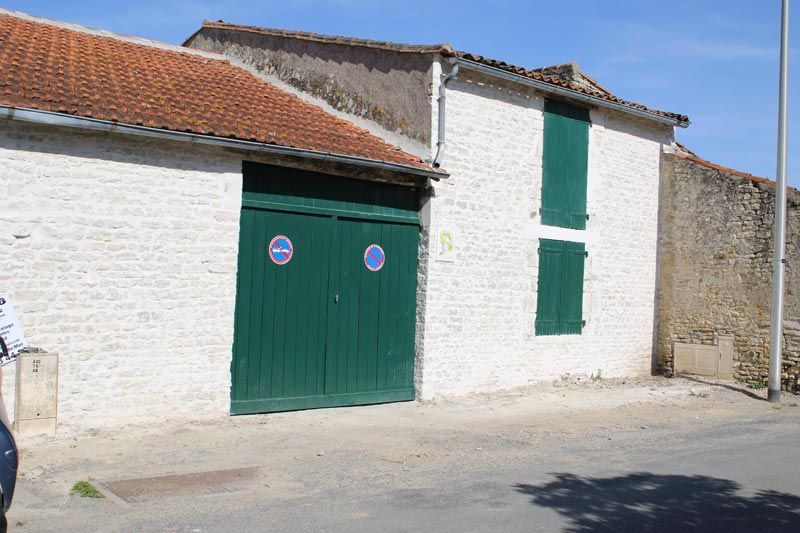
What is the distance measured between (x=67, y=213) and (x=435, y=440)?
4.31 metres

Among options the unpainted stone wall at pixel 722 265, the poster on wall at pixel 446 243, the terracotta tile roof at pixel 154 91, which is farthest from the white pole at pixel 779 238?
the terracotta tile roof at pixel 154 91

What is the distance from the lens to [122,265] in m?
8.13

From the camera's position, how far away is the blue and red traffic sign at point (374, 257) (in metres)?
10.2

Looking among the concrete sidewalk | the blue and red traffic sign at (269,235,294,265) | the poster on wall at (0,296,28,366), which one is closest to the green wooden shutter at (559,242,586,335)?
the concrete sidewalk

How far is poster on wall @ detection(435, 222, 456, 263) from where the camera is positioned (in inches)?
423

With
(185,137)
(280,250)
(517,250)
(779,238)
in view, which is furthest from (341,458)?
(779,238)

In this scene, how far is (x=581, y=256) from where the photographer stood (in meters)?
13.0

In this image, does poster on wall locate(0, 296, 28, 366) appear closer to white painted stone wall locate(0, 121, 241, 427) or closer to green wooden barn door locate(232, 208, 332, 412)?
white painted stone wall locate(0, 121, 241, 427)

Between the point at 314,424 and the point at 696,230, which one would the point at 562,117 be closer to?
the point at 696,230

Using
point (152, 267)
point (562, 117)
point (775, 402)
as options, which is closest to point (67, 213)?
point (152, 267)

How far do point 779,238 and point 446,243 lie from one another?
5.00 metres

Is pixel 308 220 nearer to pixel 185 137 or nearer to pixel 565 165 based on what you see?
pixel 185 137

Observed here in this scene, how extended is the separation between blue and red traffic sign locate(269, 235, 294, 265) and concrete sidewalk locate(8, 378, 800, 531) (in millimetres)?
1793

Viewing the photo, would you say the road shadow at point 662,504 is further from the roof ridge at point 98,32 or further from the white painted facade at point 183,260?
the roof ridge at point 98,32
